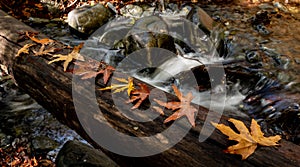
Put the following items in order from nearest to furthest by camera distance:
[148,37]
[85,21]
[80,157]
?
[80,157] → [148,37] → [85,21]

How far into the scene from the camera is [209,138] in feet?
6.46

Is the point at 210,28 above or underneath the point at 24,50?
underneath

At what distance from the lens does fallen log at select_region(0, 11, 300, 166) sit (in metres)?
1.83

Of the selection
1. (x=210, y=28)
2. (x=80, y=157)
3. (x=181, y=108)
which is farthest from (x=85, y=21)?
(x=181, y=108)

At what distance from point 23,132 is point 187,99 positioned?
9.38ft

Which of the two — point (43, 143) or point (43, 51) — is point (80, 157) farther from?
point (43, 51)

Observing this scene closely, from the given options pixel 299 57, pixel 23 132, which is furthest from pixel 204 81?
pixel 23 132

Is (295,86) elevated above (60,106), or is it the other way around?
(60,106)

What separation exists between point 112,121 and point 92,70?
76cm

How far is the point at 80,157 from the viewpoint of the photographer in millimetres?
2854

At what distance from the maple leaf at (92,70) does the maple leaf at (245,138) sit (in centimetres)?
122

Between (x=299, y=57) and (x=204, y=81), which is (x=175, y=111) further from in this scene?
(x=299, y=57)

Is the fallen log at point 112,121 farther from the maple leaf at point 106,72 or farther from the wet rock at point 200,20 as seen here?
the wet rock at point 200,20

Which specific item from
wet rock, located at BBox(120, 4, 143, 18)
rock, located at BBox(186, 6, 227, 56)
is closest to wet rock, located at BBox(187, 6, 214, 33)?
rock, located at BBox(186, 6, 227, 56)
